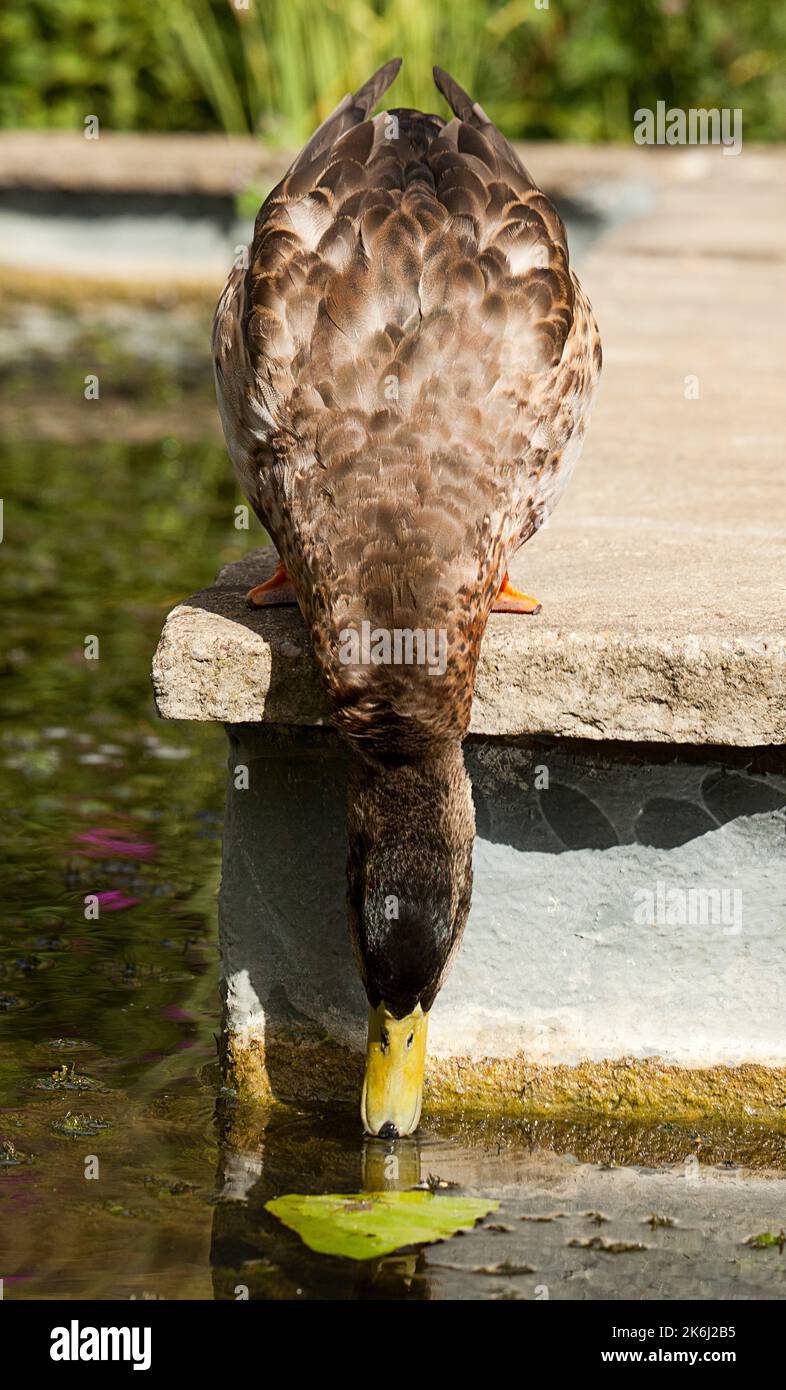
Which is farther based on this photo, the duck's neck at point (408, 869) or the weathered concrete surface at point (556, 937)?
the weathered concrete surface at point (556, 937)

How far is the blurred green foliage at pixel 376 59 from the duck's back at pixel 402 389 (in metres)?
8.39

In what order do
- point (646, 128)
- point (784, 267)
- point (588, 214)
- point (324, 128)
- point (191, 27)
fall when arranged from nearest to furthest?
point (324, 128) → point (784, 267) → point (588, 214) → point (191, 27) → point (646, 128)

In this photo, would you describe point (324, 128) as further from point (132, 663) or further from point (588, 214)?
point (588, 214)

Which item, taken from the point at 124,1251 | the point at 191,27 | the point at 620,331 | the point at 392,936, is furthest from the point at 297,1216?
the point at 191,27

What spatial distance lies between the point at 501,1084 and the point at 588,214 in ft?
25.1

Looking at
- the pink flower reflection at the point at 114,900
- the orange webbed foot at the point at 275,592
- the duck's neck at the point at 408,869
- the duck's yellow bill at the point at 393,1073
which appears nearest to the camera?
the duck's neck at the point at 408,869

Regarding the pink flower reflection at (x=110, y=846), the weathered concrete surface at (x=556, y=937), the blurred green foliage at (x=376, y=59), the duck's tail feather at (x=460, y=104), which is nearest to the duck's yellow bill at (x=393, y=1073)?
the weathered concrete surface at (x=556, y=937)

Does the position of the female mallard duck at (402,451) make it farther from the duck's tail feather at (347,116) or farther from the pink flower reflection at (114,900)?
the pink flower reflection at (114,900)

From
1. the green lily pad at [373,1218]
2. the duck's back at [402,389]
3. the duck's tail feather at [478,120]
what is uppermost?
the duck's tail feather at [478,120]

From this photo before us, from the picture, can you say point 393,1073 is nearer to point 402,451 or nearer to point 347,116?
point 402,451

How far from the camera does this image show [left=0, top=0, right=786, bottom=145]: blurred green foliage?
458 inches

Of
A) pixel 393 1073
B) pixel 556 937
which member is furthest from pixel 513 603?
pixel 393 1073

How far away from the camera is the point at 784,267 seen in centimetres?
808

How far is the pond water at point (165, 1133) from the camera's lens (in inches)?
110
